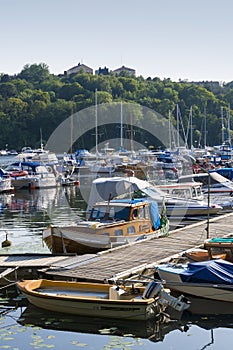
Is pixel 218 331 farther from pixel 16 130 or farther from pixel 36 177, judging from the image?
pixel 16 130

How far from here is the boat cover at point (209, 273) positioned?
18958 mm

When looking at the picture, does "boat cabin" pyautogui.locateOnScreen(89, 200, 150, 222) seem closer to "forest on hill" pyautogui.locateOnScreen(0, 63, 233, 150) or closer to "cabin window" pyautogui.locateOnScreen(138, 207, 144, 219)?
"cabin window" pyautogui.locateOnScreen(138, 207, 144, 219)

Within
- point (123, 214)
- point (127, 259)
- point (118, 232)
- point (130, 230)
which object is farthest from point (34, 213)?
point (127, 259)

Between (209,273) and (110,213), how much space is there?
24.7ft

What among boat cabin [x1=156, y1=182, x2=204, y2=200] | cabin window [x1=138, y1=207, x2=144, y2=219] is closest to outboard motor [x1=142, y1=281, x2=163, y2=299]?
cabin window [x1=138, y1=207, x2=144, y2=219]

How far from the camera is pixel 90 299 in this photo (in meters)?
17.9

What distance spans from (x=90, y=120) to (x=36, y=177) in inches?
2621

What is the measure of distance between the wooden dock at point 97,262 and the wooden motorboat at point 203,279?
1.33 m

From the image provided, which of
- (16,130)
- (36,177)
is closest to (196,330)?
(36,177)

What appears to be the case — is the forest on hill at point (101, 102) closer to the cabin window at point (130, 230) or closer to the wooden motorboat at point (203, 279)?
the cabin window at point (130, 230)

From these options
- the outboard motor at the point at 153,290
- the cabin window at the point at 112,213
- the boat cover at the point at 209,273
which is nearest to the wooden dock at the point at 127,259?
the cabin window at the point at 112,213

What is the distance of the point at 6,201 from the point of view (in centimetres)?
5362

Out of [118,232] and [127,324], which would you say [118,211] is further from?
[127,324]

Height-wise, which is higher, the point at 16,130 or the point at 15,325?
the point at 16,130
